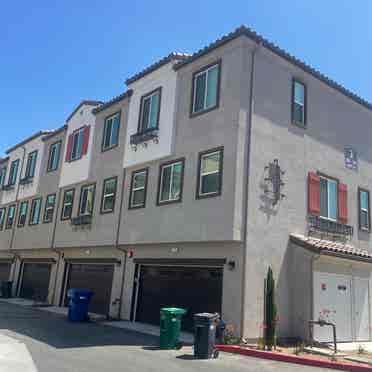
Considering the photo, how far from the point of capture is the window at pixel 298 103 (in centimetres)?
1523

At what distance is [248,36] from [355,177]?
7464 mm

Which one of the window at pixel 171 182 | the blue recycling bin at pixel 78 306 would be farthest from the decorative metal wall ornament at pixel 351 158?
the blue recycling bin at pixel 78 306

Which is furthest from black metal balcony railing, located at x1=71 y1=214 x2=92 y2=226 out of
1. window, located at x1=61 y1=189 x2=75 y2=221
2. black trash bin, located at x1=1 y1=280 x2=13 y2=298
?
black trash bin, located at x1=1 y1=280 x2=13 y2=298

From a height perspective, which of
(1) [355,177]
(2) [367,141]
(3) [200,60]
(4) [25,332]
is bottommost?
(4) [25,332]

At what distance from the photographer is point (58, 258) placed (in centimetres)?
2230

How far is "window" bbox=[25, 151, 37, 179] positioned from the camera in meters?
26.8

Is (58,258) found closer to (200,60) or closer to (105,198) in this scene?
(105,198)

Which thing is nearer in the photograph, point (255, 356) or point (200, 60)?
point (255, 356)

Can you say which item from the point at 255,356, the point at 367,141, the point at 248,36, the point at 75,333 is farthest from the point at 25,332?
the point at 367,141

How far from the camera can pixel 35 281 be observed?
24.2 meters

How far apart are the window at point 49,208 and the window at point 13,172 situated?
6.32m

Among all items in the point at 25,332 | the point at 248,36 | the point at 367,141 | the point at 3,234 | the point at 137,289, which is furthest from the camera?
the point at 3,234

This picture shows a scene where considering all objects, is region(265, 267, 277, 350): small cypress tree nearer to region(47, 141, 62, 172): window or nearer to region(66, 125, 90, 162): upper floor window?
region(66, 125, 90, 162): upper floor window

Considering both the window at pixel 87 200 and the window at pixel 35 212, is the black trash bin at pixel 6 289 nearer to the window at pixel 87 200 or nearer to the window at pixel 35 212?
the window at pixel 35 212
